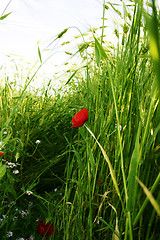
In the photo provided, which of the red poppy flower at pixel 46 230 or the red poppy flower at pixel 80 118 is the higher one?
the red poppy flower at pixel 80 118

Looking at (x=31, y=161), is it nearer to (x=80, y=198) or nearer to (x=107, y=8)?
(x=80, y=198)

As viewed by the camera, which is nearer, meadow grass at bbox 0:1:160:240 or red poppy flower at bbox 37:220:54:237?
meadow grass at bbox 0:1:160:240

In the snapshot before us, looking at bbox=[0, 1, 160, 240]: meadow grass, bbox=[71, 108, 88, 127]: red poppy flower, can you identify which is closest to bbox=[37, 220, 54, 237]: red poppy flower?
bbox=[0, 1, 160, 240]: meadow grass

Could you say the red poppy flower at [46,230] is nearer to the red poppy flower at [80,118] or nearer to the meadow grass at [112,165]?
the meadow grass at [112,165]

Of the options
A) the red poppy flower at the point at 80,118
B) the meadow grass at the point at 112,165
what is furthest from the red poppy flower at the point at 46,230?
the red poppy flower at the point at 80,118

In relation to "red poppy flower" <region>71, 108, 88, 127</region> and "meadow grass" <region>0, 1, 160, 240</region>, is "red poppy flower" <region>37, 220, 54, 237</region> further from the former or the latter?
"red poppy flower" <region>71, 108, 88, 127</region>

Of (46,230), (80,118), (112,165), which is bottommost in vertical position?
(46,230)

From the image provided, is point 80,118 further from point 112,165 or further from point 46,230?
point 46,230

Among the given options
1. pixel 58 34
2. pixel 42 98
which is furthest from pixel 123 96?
pixel 42 98

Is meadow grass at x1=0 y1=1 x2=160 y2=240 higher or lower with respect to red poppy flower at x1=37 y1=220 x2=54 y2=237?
higher

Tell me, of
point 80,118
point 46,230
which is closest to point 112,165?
point 80,118

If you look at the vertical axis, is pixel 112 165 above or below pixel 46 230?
above

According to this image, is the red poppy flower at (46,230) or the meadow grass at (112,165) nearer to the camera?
the meadow grass at (112,165)
